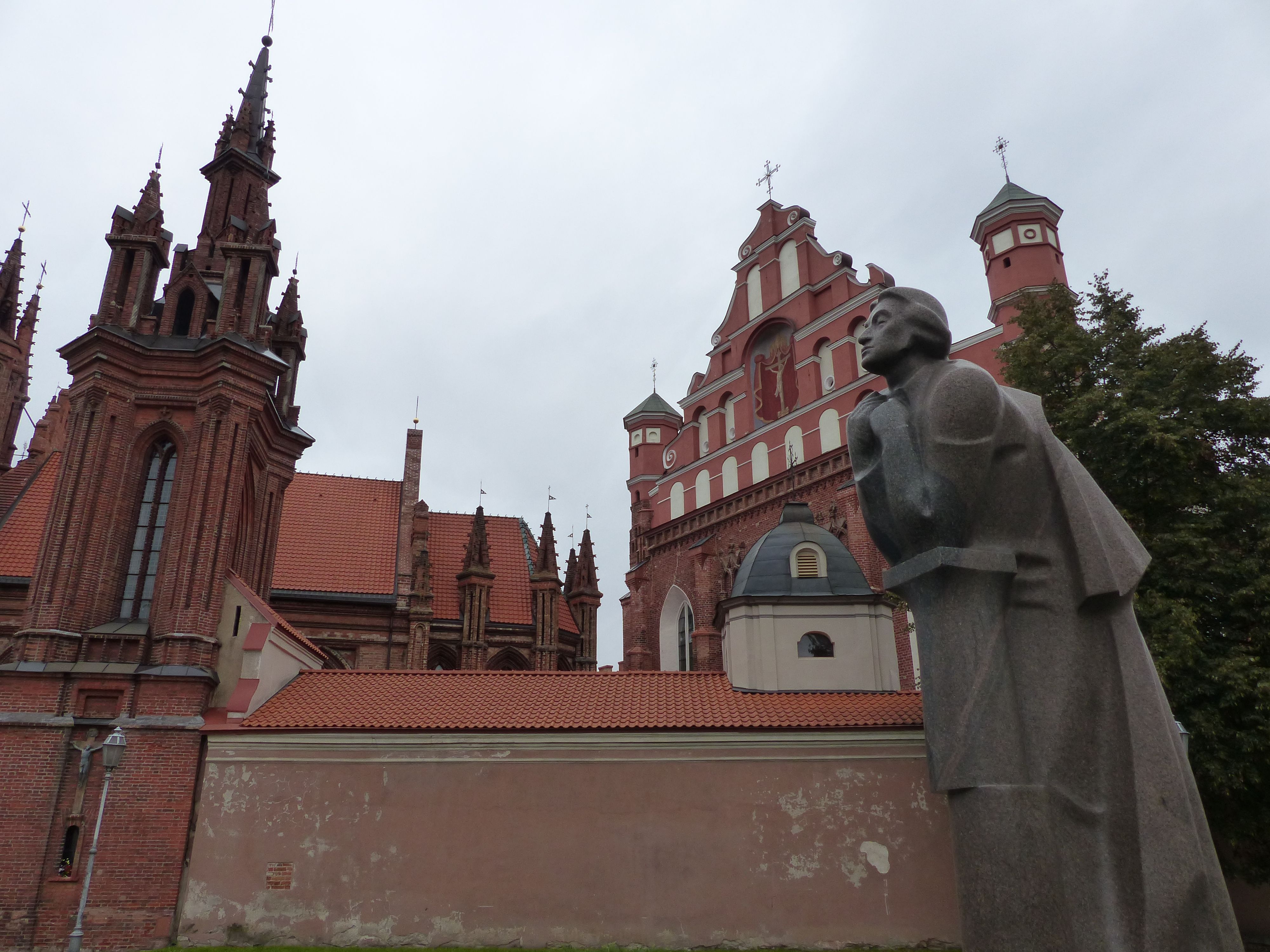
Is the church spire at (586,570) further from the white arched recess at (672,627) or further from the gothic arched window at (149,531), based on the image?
the gothic arched window at (149,531)

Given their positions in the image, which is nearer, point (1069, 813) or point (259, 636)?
point (1069, 813)

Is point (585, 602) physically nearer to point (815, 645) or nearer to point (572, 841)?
point (815, 645)

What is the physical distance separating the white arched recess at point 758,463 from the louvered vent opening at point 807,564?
237 inches

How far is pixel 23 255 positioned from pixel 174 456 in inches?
1162

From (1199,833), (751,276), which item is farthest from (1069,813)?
(751,276)

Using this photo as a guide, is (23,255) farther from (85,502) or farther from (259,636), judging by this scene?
(259,636)

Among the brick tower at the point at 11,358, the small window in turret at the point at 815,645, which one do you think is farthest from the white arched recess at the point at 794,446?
the brick tower at the point at 11,358

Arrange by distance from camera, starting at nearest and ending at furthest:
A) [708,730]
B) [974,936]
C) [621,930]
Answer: [974,936] → [621,930] → [708,730]

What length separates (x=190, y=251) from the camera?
811 inches

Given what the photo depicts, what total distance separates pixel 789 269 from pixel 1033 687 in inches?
1050

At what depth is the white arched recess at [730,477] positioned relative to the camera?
27.7 meters

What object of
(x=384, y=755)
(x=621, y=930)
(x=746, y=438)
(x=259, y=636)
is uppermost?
(x=746, y=438)

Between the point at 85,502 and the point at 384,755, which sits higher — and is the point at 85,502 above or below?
above

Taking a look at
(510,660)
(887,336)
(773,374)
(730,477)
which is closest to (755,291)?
(773,374)
